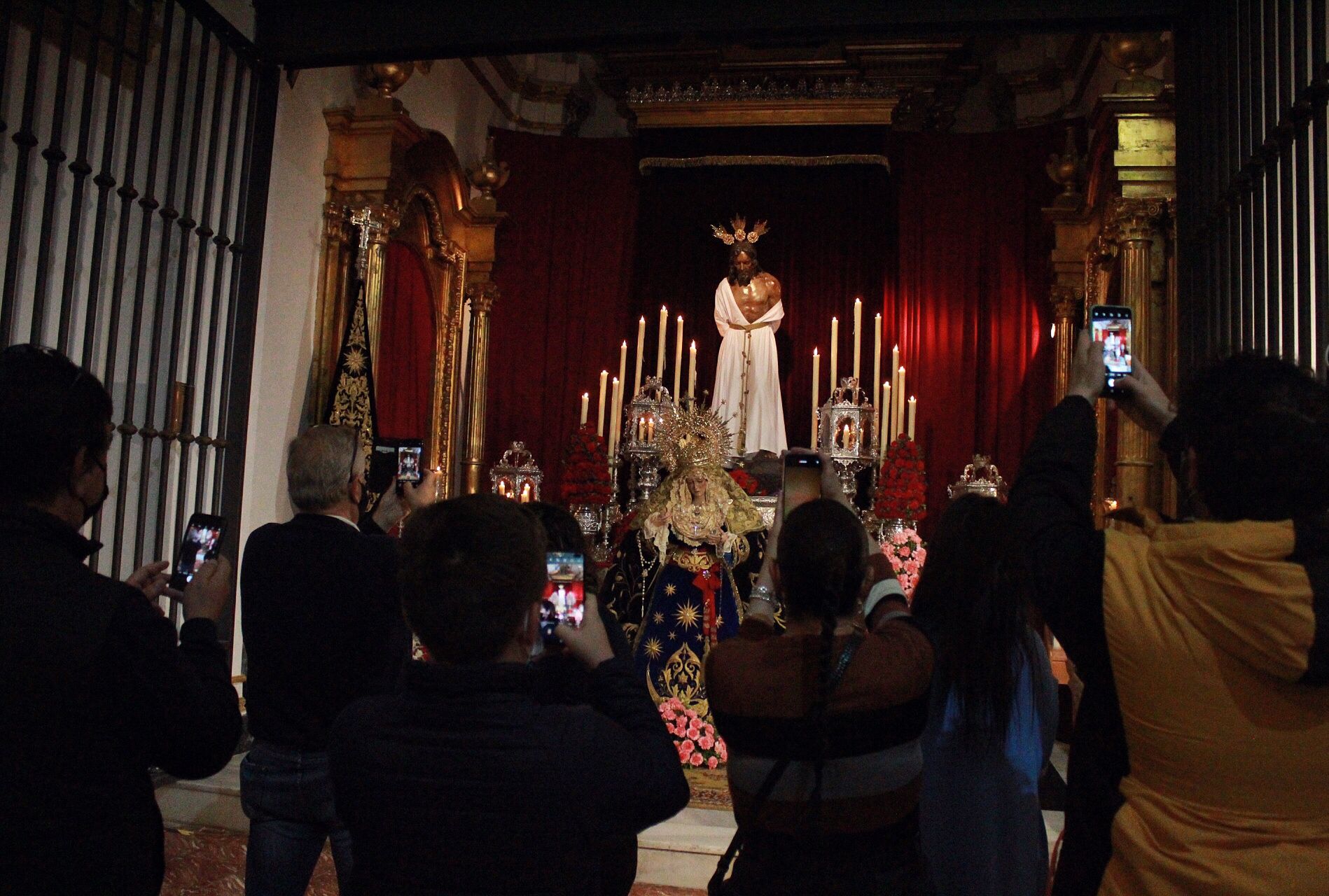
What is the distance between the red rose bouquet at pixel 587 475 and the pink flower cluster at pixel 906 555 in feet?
5.62

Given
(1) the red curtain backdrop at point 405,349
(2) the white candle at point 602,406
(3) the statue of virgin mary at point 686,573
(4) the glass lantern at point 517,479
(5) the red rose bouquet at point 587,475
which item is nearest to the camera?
(3) the statue of virgin mary at point 686,573

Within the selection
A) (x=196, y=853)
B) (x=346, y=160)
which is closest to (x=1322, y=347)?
(x=196, y=853)

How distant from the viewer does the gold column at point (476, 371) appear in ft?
24.5

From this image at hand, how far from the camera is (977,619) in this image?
1.79 metres

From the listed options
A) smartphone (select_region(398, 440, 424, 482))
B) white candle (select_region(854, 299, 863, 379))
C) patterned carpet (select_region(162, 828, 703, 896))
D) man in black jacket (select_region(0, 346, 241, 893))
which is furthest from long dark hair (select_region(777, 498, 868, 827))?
white candle (select_region(854, 299, 863, 379))

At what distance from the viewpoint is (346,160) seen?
5520 mm

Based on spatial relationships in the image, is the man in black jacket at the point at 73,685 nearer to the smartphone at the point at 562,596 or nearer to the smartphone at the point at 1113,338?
the smartphone at the point at 562,596

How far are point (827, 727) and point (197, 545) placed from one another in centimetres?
114

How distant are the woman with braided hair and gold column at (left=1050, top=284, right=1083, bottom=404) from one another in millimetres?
5386

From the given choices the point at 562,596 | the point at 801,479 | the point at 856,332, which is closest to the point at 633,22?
the point at 801,479

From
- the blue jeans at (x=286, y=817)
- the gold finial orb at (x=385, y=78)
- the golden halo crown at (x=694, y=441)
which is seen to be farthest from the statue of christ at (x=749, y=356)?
the blue jeans at (x=286, y=817)

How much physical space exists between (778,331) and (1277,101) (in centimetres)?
517

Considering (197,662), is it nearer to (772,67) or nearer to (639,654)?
(639,654)

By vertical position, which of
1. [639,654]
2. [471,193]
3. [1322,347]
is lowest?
[639,654]
